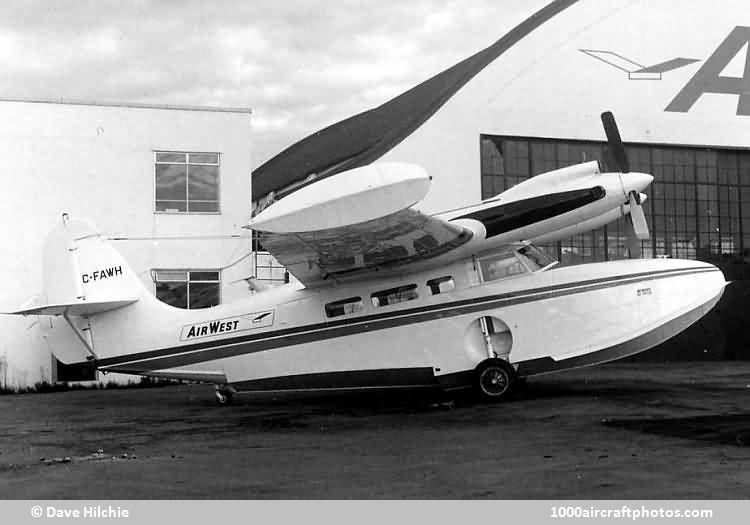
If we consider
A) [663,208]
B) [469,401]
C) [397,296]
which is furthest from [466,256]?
[663,208]

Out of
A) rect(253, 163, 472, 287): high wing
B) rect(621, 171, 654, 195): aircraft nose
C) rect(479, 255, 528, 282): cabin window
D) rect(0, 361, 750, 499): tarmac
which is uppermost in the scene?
rect(621, 171, 654, 195): aircraft nose

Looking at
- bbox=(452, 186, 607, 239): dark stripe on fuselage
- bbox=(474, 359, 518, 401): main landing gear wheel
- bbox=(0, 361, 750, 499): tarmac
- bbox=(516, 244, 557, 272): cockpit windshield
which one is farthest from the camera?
bbox=(516, 244, 557, 272): cockpit windshield

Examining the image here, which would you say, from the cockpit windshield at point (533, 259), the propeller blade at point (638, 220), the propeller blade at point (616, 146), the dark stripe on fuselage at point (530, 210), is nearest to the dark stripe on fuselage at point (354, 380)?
the cockpit windshield at point (533, 259)

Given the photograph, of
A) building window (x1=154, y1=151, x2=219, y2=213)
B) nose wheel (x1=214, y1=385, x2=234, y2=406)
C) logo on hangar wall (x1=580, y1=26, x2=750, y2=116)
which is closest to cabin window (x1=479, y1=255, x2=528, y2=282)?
nose wheel (x1=214, y1=385, x2=234, y2=406)

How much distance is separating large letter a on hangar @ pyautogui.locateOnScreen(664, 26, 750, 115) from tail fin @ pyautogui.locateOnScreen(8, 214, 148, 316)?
65.2 feet

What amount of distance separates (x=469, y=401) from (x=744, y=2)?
20819mm

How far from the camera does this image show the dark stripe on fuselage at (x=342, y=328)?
14492 millimetres

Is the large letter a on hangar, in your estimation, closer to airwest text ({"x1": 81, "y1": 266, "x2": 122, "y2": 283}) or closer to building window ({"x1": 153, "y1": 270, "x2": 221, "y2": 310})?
building window ({"x1": 153, "y1": 270, "x2": 221, "y2": 310})

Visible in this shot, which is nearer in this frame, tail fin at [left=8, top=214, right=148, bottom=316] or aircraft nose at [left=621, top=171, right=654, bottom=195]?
aircraft nose at [left=621, top=171, right=654, bottom=195]

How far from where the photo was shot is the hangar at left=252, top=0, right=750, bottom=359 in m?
25.4

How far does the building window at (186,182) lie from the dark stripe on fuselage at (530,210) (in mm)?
11085

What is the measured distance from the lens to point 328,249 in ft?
43.1
